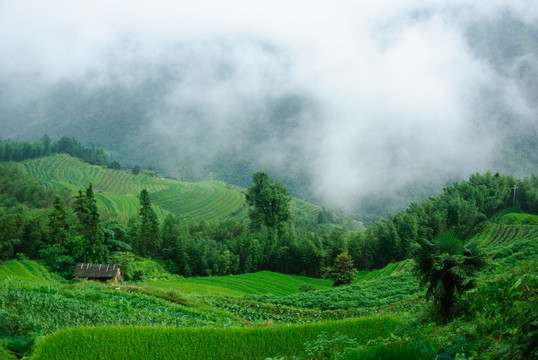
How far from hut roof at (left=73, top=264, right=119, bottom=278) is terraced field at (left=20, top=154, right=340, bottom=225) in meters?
68.9

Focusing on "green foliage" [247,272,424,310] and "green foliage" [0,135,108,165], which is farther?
"green foliage" [0,135,108,165]

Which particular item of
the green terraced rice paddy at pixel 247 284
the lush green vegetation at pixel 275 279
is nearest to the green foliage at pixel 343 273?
the lush green vegetation at pixel 275 279

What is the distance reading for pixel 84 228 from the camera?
41031 millimetres

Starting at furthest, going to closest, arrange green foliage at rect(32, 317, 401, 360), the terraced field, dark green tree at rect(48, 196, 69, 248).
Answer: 1. the terraced field
2. dark green tree at rect(48, 196, 69, 248)
3. green foliage at rect(32, 317, 401, 360)

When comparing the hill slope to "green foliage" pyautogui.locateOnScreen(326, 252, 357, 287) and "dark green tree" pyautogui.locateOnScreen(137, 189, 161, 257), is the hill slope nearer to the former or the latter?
"dark green tree" pyautogui.locateOnScreen(137, 189, 161, 257)

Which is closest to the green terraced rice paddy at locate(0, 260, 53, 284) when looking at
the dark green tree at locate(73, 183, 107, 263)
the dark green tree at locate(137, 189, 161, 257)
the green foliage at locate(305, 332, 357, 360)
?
the dark green tree at locate(73, 183, 107, 263)

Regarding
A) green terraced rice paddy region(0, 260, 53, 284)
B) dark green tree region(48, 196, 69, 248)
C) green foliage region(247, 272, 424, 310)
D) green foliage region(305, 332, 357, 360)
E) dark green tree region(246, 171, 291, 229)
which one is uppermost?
dark green tree region(246, 171, 291, 229)

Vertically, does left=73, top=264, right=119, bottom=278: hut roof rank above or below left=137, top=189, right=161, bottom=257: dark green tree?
below

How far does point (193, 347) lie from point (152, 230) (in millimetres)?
47206

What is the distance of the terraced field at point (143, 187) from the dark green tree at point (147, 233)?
4902 centimetres

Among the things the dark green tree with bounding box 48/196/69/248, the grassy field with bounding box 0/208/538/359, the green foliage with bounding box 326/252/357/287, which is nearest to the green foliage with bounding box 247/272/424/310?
the grassy field with bounding box 0/208/538/359

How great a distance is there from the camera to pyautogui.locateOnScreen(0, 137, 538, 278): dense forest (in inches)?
1645

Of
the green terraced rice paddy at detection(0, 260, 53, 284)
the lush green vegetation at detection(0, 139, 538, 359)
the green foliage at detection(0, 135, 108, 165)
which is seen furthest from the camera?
the green foliage at detection(0, 135, 108, 165)

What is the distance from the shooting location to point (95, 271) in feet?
110
